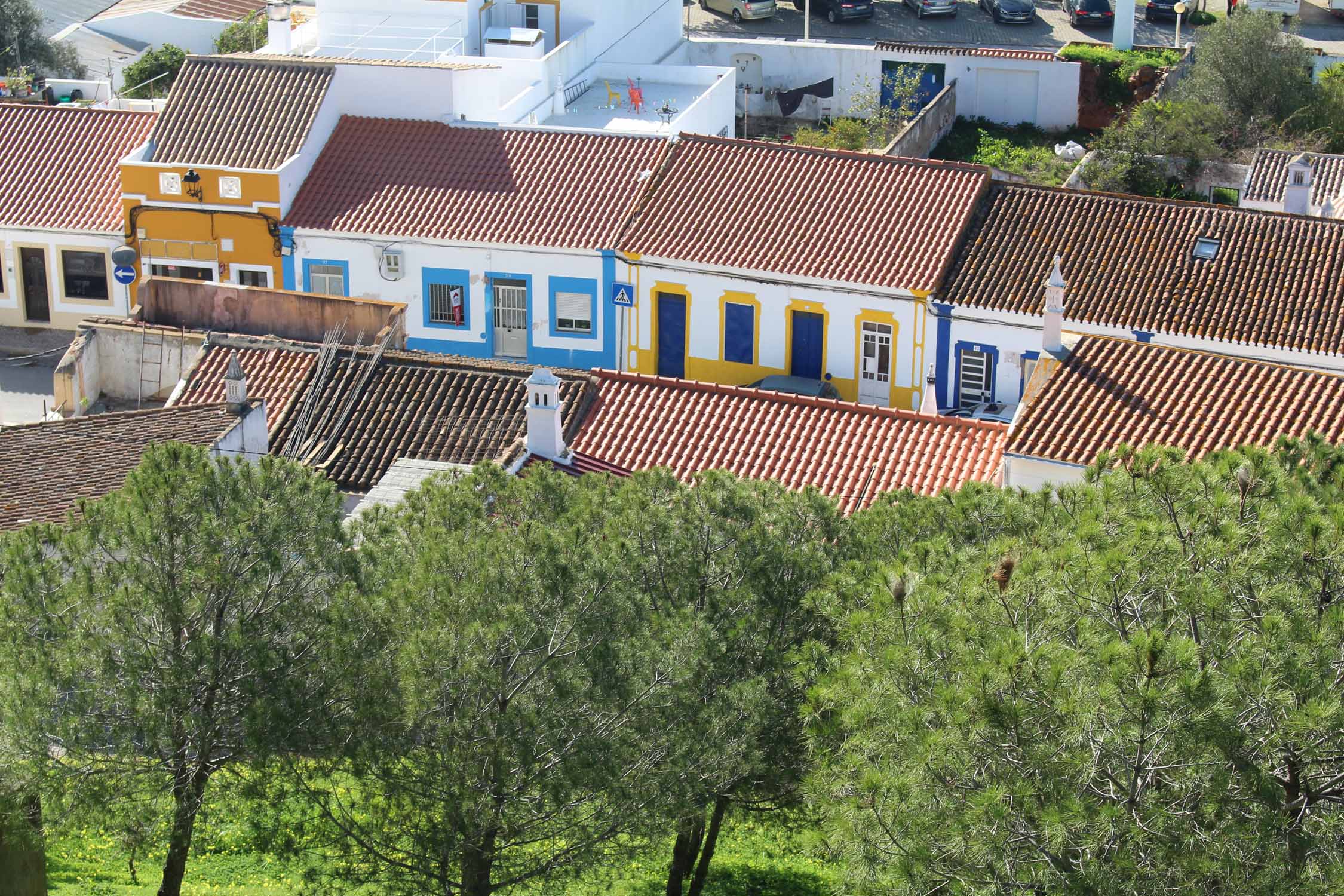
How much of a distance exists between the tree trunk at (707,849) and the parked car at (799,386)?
54.4 ft

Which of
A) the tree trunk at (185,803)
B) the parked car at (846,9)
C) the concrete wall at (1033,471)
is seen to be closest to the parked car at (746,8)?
the parked car at (846,9)

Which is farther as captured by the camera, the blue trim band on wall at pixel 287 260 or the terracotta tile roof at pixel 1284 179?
the terracotta tile roof at pixel 1284 179

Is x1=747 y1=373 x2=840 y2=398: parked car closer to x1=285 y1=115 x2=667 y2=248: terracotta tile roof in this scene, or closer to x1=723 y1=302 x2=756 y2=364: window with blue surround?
x1=723 y1=302 x2=756 y2=364: window with blue surround

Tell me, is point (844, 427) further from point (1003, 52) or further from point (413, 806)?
point (1003, 52)

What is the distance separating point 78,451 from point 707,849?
30.6ft

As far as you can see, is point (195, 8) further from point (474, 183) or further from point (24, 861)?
point (24, 861)

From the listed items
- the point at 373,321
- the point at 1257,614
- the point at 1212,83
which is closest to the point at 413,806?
the point at 1257,614

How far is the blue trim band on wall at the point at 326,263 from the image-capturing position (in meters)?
38.6

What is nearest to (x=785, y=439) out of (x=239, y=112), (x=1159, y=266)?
(x=1159, y=266)

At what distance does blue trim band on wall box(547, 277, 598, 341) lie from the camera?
1486 inches

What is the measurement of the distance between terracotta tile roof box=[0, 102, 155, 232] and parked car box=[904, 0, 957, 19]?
33.7 metres

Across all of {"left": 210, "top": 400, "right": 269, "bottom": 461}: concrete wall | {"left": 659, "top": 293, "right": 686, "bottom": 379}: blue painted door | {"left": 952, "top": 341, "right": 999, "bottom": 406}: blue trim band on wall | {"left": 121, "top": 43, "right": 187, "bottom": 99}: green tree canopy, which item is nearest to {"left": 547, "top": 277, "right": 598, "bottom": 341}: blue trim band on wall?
{"left": 659, "top": 293, "right": 686, "bottom": 379}: blue painted door

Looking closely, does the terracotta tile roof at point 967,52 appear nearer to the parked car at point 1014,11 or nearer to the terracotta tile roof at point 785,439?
the parked car at point 1014,11

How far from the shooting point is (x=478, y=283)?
3819 centimetres
